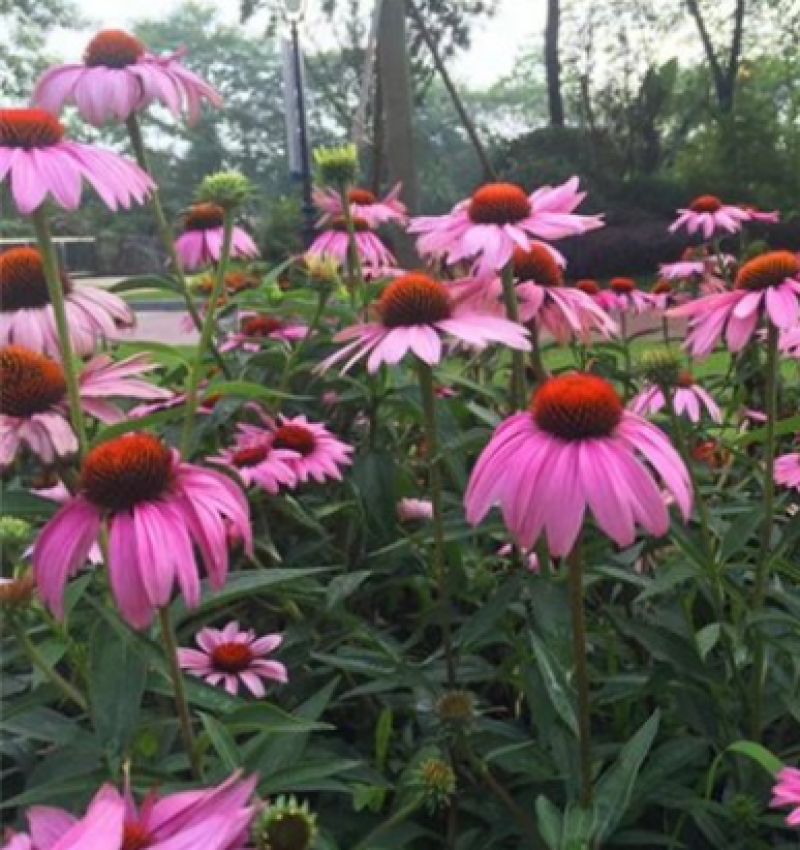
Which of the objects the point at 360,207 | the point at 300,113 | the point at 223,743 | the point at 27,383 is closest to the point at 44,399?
the point at 27,383

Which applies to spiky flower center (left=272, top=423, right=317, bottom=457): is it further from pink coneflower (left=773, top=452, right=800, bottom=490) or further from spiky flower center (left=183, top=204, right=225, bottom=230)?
spiky flower center (left=183, top=204, right=225, bottom=230)

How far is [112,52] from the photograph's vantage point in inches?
34.2

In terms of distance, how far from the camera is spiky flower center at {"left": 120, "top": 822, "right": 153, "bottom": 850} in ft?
1.30

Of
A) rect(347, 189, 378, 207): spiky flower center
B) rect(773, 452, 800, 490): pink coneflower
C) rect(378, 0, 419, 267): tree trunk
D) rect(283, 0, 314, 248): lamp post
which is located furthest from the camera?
rect(283, 0, 314, 248): lamp post

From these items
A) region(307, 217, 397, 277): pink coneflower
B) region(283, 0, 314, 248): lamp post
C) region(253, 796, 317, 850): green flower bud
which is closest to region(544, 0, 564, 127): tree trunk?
region(283, 0, 314, 248): lamp post

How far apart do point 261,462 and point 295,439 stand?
45mm

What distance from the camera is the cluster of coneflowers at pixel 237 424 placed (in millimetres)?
557

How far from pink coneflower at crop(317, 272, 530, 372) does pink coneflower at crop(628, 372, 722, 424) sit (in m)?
0.32

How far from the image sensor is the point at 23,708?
67cm

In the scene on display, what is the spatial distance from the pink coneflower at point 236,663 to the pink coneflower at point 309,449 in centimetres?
15

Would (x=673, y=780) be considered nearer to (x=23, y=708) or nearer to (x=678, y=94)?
(x=23, y=708)

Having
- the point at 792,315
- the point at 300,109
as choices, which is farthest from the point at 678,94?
the point at 792,315

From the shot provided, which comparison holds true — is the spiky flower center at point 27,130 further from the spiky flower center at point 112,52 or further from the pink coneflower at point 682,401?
the pink coneflower at point 682,401

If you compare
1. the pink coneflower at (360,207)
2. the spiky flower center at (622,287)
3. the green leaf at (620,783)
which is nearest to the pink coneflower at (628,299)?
the spiky flower center at (622,287)
